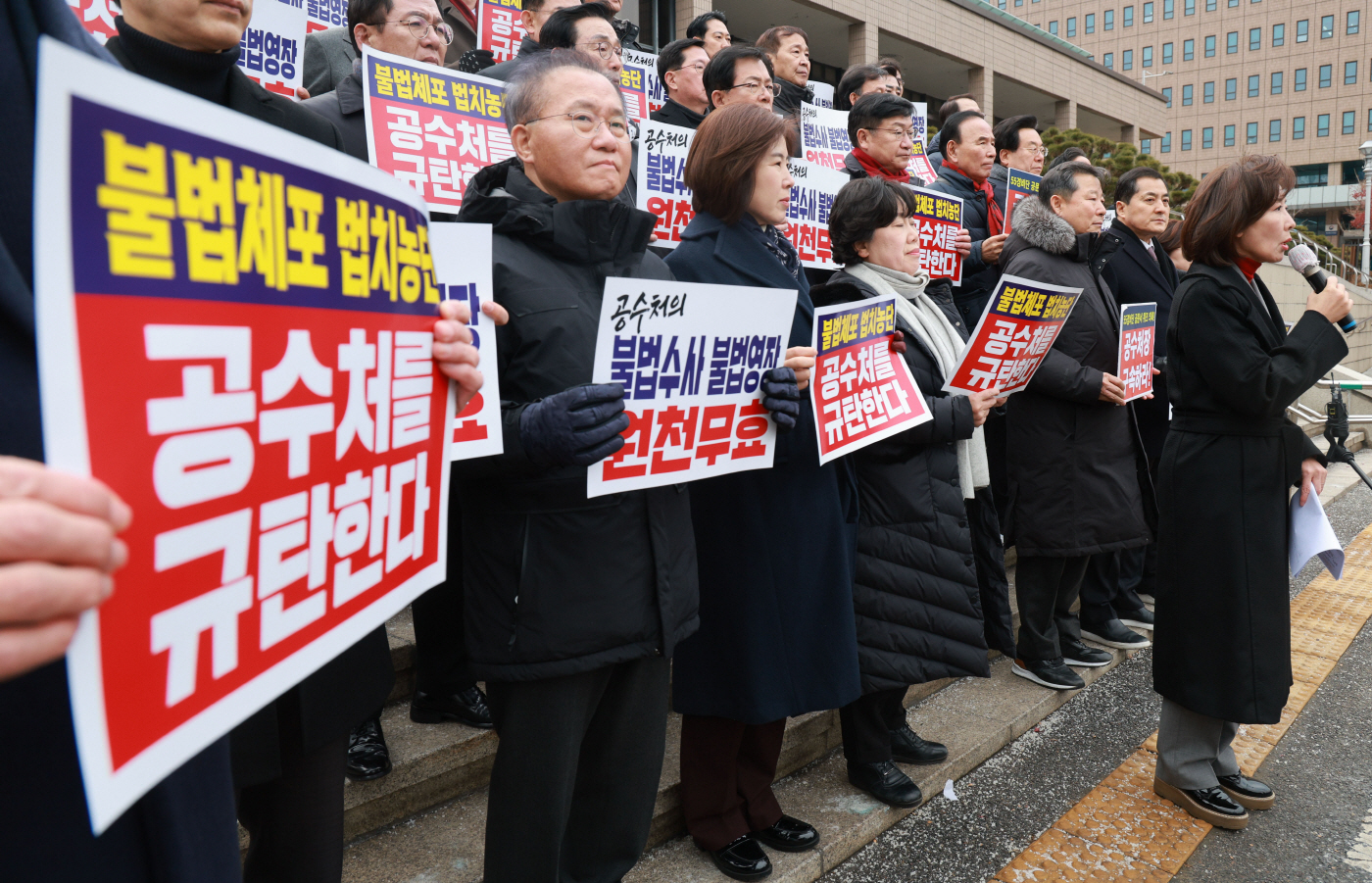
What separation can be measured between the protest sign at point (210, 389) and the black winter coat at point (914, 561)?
206 centimetres

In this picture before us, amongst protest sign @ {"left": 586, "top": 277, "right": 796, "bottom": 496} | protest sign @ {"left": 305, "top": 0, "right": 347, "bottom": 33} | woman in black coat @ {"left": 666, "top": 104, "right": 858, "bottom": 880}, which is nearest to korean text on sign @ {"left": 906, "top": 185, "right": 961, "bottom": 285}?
woman in black coat @ {"left": 666, "top": 104, "right": 858, "bottom": 880}

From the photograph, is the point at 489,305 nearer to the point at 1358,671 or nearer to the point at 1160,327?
the point at 1160,327

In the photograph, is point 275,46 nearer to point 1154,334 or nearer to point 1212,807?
point 1154,334

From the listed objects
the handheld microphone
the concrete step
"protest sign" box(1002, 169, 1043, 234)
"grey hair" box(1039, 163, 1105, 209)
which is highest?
"protest sign" box(1002, 169, 1043, 234)

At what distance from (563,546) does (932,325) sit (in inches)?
72.1

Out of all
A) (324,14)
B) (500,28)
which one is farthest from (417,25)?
(324,14)

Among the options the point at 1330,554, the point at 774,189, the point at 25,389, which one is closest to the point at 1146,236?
the point at 1330,554

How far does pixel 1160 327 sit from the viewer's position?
496 centimetres

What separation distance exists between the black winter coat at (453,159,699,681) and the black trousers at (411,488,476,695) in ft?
2.63

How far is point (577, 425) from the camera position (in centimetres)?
171

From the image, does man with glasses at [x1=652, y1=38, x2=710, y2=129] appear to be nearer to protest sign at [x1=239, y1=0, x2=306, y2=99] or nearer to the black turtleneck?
protest sign at [x1=239, y1=0, x2=306, y2=99]

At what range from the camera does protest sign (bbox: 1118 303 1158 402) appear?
13.3 ft

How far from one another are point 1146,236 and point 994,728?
9.39 ft

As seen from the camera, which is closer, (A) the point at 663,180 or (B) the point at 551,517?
(B) the point at 551,517
